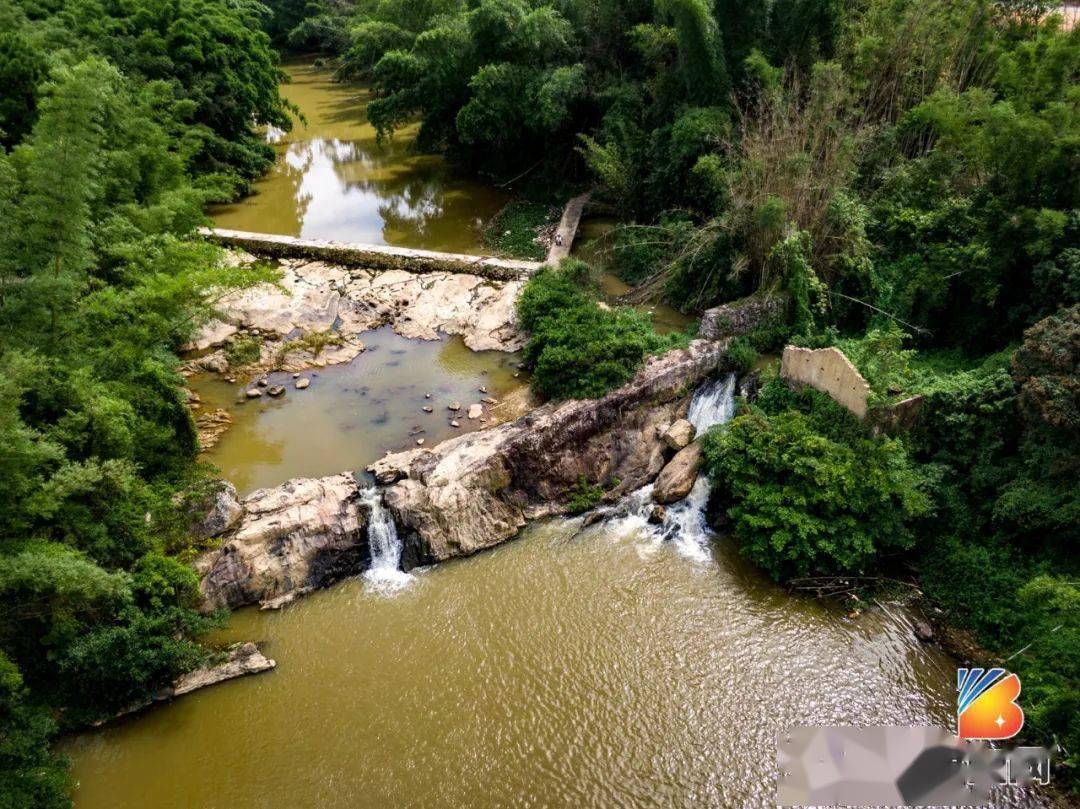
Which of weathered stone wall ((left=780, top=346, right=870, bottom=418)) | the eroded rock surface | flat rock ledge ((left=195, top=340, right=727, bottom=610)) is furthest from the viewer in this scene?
the eroded rock surface

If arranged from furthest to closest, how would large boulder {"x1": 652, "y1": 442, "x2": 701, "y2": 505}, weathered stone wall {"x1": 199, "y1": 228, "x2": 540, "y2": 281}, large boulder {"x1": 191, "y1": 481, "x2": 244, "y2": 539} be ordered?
weathered stone wall {"x1": 199, "y1": 228, "x2": 540, "y2": 281}
large boulder {"x1": 652, "y1": 442, "x2": 701, "y2": 505}
large boulder {"x1": 191, "y1": 481, "x2": 244, "y2": 539}

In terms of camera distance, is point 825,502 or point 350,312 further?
point 350,312

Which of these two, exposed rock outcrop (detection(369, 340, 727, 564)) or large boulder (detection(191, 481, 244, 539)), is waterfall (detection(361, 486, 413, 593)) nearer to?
exposed rock outcrop (detection(369, 340, 727, 564))

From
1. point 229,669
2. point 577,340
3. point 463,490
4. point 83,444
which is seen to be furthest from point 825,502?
point 83,444

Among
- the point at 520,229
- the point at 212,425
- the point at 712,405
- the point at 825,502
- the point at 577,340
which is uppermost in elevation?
the point at 520,229

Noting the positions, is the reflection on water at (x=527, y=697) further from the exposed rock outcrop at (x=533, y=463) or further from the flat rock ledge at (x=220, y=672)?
the exposed rock outcrop at (x=533, y=463)

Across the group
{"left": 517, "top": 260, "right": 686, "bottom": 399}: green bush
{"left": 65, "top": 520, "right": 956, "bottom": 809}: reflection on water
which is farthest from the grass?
{"left": 65, "top": 520, "right": 956, "bottom": 809}: reflection on water

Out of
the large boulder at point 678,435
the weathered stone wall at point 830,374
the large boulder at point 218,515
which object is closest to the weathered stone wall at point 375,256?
the large boulder at point 678,435

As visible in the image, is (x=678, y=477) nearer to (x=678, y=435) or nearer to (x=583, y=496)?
(x=678, y=435)
